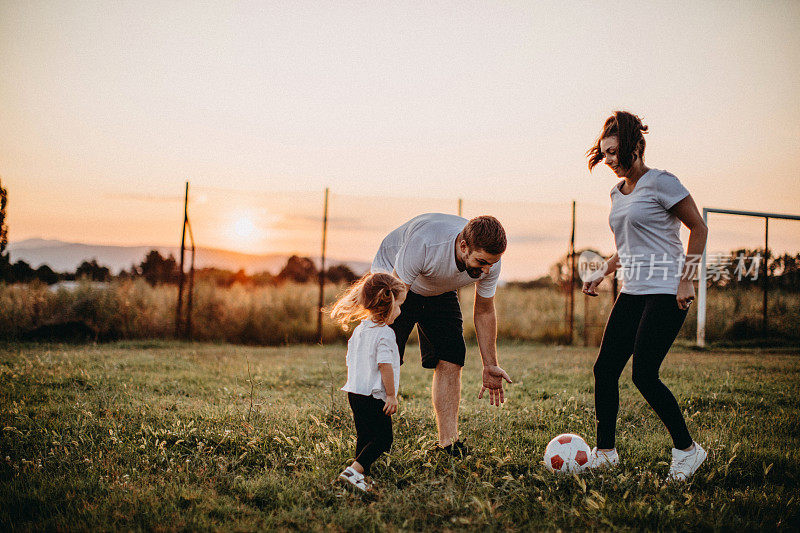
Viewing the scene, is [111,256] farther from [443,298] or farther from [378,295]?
[378,295]

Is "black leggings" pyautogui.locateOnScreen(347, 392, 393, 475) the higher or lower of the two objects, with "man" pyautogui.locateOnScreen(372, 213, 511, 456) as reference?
lower

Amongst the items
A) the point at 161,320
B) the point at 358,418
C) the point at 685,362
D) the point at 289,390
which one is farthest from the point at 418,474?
the point at 161,320

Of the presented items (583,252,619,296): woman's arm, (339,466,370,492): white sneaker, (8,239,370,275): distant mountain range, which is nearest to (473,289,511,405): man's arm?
(583,252,619,296): woman's arm

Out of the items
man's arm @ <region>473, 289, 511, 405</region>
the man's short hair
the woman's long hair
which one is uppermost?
the woman's long hair

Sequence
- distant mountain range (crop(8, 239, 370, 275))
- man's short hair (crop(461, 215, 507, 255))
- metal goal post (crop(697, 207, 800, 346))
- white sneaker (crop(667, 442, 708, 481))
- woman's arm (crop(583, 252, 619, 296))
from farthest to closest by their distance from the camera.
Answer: distant mountain range (crop(8, 239, 370, 275))
metal goal post (crop(697, 207, 800, 346))
woman's arm (crop(583, 252, 619, 296))
white sneaker (crop(667, 442, 708, 481))
man's short hair (crop(461, 215, 507, 255))

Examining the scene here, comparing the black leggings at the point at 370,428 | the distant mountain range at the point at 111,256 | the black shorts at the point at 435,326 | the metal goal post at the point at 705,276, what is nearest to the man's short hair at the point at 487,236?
the black shorts at the point at 435,326

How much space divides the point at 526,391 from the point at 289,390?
8.78ft

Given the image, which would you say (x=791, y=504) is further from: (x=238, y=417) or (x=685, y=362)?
(x=685, y=362)

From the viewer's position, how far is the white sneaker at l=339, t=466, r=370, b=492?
3.17 meters

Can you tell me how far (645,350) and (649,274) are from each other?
477mm

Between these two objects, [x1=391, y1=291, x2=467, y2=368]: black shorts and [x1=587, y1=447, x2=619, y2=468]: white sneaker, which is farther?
[x1=391, y1=291, x2=467, y2=368]: black shorts

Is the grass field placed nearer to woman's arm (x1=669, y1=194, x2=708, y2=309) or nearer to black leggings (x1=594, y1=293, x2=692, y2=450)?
black leggings (x1=594, y1=293, x2=692, y2=450)

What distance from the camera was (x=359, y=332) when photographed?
345 cm

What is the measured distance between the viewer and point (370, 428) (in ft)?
10.9
